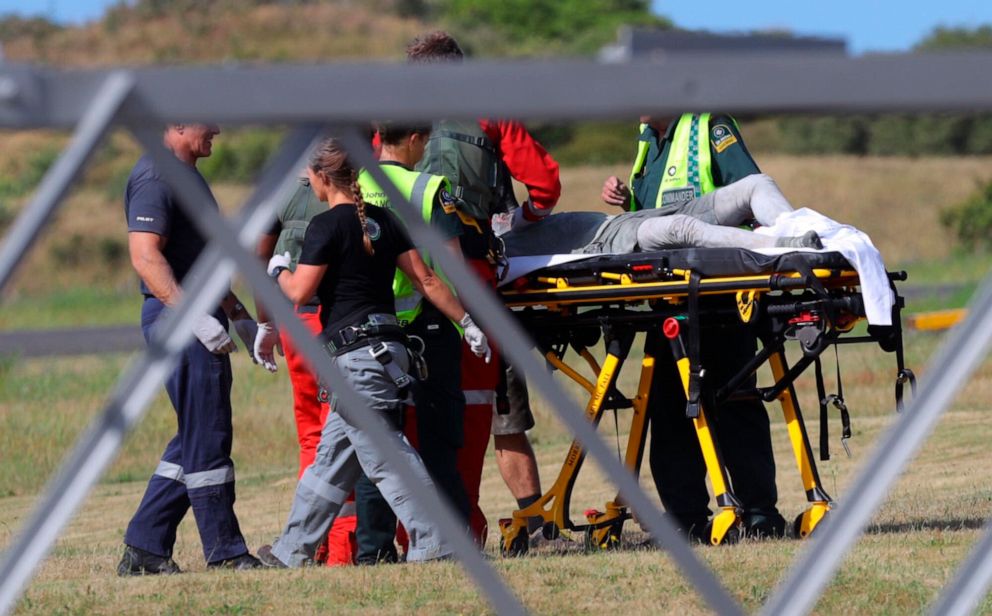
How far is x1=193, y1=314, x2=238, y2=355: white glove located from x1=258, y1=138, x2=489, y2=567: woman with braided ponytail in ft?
0.91

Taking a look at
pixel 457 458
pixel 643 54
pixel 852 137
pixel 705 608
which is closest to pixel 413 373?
pixel 457 458

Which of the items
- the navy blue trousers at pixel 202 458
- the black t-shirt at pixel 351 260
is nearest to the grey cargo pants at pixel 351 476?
the black t-shirt at pixel 351 260

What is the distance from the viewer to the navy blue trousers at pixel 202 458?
232 inches

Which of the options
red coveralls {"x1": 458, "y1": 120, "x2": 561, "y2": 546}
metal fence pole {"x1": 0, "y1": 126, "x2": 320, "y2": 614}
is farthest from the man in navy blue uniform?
metal fence pole {"x1": 0, "y1": 126, "x2": 320, "y2": 614}

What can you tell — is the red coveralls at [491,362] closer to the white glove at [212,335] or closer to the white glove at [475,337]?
the white glove at [475,337]

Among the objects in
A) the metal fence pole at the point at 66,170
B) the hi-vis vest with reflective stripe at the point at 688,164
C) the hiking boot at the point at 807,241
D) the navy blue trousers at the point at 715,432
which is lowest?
the navy blue trousers at the point at 715,432

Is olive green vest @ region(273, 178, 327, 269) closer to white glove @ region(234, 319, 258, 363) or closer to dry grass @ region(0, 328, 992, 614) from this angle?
white glove @ region(234, 319, 258, 363)

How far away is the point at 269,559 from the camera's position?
621 centimetres

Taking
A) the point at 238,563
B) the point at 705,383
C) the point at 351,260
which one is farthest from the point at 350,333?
the point at 705,383

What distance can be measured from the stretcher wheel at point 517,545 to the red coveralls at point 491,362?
10 cm

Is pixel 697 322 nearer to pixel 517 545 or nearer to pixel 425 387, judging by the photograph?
pixel 425 387

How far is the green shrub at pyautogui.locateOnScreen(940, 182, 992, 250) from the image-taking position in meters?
33.2

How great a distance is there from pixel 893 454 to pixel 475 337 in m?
3.67

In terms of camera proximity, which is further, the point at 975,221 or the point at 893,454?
the point at 975,221
